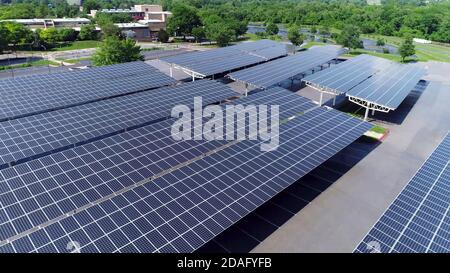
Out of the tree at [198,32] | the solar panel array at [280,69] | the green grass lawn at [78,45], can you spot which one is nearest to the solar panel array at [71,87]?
the solar panel array at [280,69]

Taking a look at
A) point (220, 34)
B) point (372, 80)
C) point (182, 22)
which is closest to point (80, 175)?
point (372, 80)

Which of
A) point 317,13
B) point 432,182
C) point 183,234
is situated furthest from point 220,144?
point 317,13

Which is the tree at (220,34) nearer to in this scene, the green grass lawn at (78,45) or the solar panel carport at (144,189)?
the green grass lawn at (78,45)

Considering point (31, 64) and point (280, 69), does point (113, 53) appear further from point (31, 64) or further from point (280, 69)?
point (280, 69)

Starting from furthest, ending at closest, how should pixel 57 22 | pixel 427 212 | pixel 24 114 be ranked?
1. pixel 57 22
2. pixel 24 114
3. pixel 427 212

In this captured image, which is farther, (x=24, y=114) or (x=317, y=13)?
(x=317, y=13)
